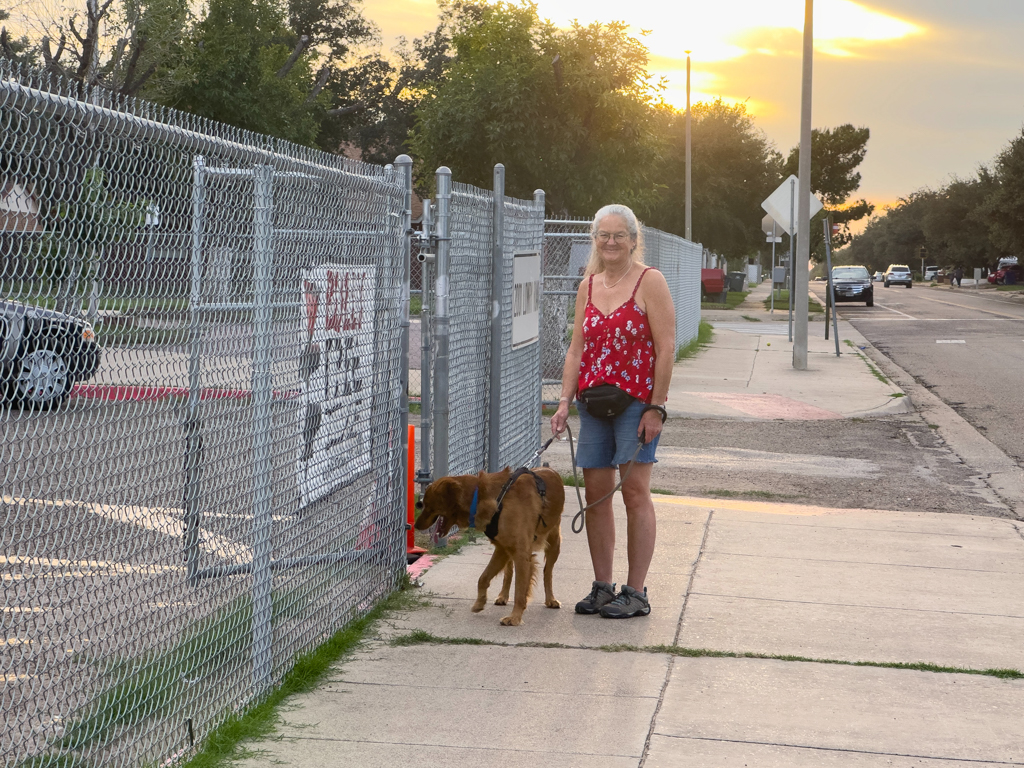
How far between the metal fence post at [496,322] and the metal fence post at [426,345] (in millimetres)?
567

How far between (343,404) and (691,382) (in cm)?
1156

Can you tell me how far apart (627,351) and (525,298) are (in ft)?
10.5

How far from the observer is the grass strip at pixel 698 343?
792 inches

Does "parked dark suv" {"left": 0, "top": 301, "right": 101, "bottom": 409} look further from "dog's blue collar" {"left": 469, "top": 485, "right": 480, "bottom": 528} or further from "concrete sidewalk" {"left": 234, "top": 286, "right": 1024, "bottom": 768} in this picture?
"dog's blue collar" {"left": 469, "top": 485, "right": 480, "bottom": 528}

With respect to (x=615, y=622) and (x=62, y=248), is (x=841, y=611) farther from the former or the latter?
(x=62, y=248)

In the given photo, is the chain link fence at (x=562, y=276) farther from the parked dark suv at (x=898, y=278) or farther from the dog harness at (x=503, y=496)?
the parked dark suv at (x=898, y=278)

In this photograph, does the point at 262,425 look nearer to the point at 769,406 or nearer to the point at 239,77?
the point at 769,406

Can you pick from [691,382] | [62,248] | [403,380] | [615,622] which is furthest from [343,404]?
[691,382]

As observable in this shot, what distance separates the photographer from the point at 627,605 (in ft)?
17.1

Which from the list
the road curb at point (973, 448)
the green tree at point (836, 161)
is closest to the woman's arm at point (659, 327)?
the road curb at point (973, 448)

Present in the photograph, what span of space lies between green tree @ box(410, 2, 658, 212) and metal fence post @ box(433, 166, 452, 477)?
76.6 ft

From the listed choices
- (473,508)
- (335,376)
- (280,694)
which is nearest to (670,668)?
(473,508)

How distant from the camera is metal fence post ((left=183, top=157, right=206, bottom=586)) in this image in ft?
11.3

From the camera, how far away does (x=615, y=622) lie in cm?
516
